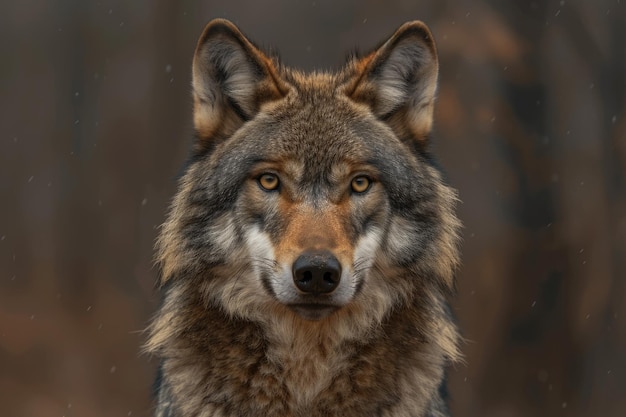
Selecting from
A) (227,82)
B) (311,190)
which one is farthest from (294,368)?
(227,82)

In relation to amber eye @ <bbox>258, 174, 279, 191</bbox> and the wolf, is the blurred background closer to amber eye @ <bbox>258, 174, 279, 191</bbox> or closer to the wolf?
the wolf

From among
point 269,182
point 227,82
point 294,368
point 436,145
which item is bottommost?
point 294,368

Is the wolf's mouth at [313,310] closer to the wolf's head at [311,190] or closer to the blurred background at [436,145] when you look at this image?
the wolf's head at [311,190]

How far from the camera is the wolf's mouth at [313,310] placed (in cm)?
448

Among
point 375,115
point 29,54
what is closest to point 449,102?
point 29,54

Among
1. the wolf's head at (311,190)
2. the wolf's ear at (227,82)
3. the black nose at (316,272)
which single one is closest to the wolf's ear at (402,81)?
the wolf's head at (311,190)

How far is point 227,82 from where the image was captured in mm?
5016

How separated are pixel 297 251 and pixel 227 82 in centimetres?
101

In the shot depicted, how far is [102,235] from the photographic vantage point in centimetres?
1023

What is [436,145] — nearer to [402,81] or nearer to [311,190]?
[402,81]

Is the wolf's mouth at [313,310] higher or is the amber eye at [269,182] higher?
the amber eye at [269,182]

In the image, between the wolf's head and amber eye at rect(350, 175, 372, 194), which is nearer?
the wolf's head

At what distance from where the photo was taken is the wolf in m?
4.64

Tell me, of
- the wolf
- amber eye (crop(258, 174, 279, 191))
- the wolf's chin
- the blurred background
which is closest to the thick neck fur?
the wolf
